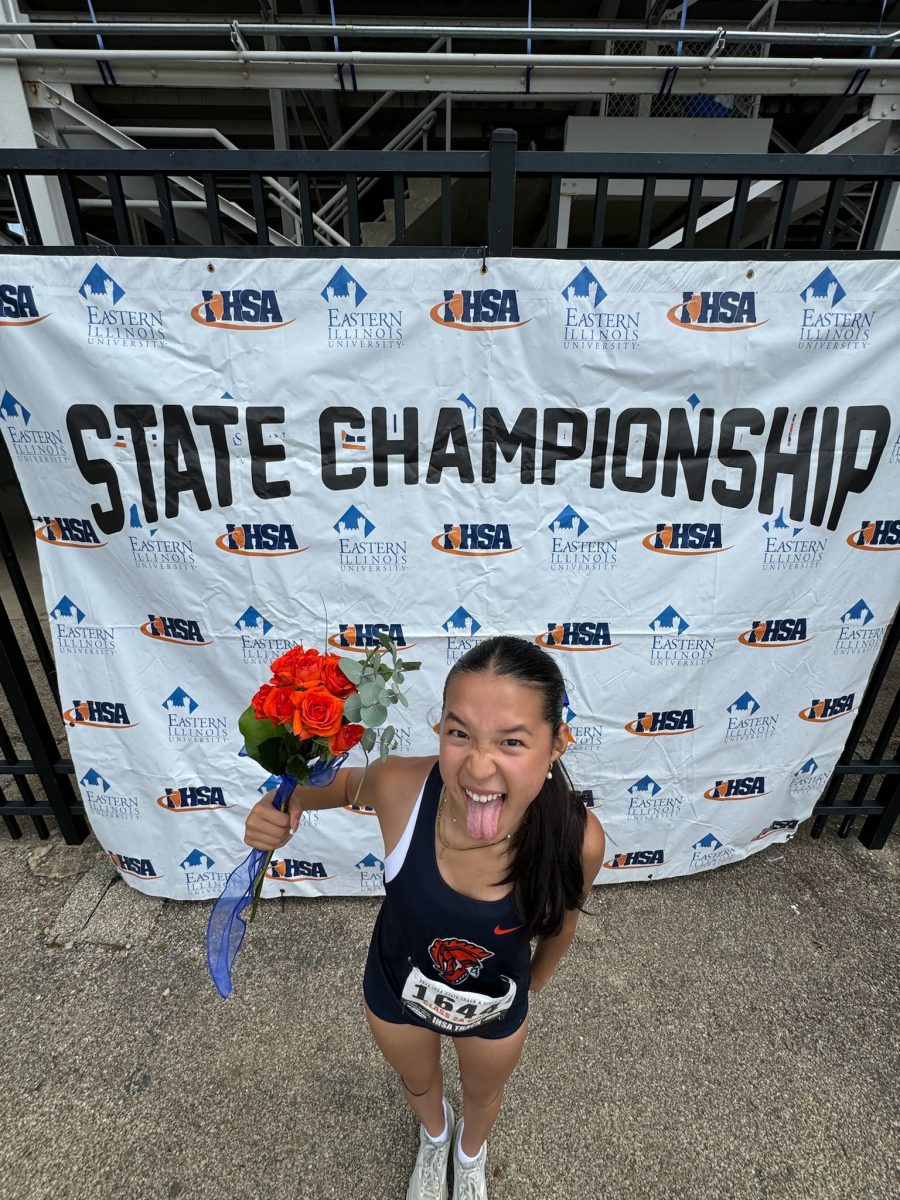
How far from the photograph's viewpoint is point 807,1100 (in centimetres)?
203

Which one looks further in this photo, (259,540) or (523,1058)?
A: (259,540)

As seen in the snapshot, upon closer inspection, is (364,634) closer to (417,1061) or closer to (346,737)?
(346,737)

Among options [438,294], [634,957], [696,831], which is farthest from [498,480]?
[634,957]

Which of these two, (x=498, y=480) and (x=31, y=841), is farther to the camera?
(x=31, y=841)

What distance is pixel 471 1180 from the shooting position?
1.75m

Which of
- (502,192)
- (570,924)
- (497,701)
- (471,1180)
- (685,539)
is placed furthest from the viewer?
(685,539)

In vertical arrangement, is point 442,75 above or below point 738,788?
above

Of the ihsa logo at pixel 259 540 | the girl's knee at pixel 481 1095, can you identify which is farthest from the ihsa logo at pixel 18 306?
the girl's knee at pixel 481 1095

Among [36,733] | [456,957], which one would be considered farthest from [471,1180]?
[36,733]

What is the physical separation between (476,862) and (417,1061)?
2.39 feet

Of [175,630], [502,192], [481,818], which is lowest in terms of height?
[175,630]

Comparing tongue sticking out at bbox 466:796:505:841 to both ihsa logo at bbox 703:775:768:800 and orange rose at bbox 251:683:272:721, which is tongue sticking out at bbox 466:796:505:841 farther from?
ihsa logo at bbox 703:775:768:800

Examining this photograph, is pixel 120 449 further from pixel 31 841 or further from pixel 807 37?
pixel 807 37

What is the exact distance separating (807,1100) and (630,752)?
1277mm
